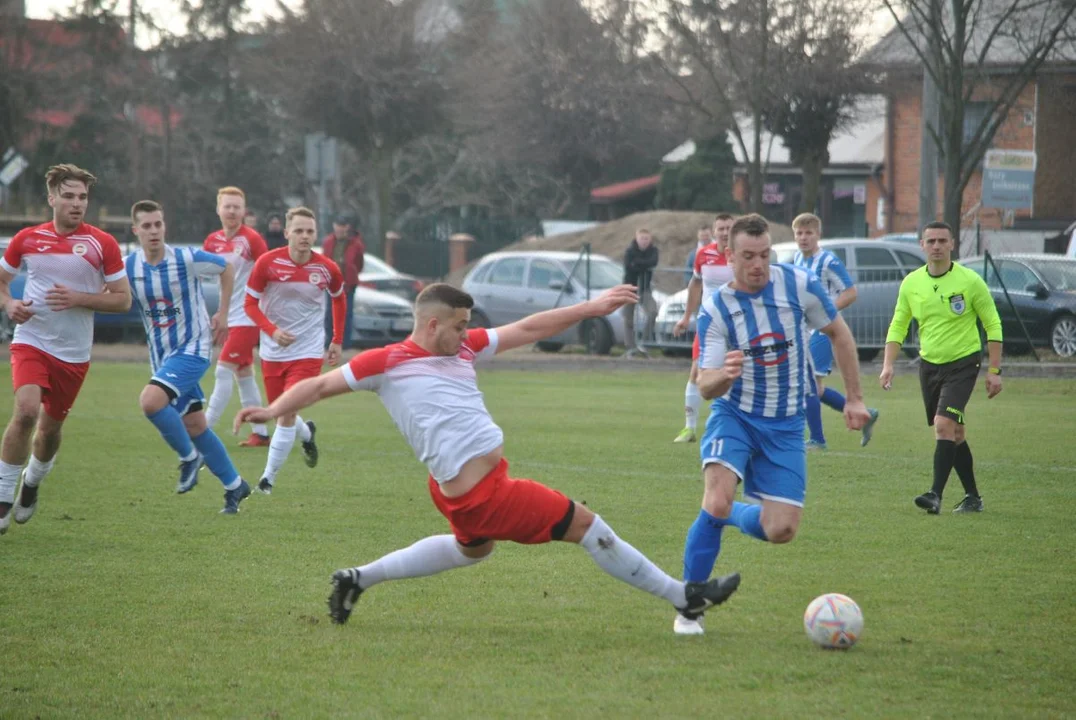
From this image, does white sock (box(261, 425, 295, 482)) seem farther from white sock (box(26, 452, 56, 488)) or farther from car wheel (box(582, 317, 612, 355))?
car wheel (box(582, 317, 612, 355))

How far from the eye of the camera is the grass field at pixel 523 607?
17.3ft

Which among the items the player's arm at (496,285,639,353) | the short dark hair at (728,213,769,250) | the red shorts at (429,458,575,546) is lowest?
the red shorts at (429,458,575,546)

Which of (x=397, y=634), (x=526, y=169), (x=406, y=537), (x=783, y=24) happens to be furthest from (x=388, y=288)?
(x=526, y=169)

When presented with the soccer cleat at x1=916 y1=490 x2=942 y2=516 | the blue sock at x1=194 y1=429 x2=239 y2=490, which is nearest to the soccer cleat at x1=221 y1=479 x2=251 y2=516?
the blue sock at x1=194 y1=429 x2=239 y2=490

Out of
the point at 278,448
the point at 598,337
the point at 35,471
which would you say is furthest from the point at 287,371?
the point at 598,337

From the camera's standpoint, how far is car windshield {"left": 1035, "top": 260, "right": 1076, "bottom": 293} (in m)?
21.0

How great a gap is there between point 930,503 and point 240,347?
22.1ft

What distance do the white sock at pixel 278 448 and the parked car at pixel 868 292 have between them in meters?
11.5

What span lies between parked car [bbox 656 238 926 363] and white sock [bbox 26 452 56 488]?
517 inches

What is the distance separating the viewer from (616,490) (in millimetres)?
10273

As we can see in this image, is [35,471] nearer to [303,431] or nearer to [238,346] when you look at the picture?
[303,431]

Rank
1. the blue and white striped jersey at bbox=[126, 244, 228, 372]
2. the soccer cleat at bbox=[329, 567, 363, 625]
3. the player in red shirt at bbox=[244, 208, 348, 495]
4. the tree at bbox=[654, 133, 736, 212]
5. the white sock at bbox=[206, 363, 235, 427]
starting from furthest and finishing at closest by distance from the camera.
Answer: the tree at bbox=[654, 133, 736, 212] < the white sock at bbox=[206, 363, 235, 427] < the player in red shirt at bbox=[244, 208, 348, 495] < the blue and white striped jersey at bbox=[126, 244, 228, 372] < the soccer cleat at bbox=[329, 567, 363, 625]

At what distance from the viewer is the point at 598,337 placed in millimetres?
23703

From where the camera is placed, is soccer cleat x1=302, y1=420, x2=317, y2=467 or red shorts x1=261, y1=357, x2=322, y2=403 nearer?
red shorts x1=261, y1=357, x2=322, y2=403
